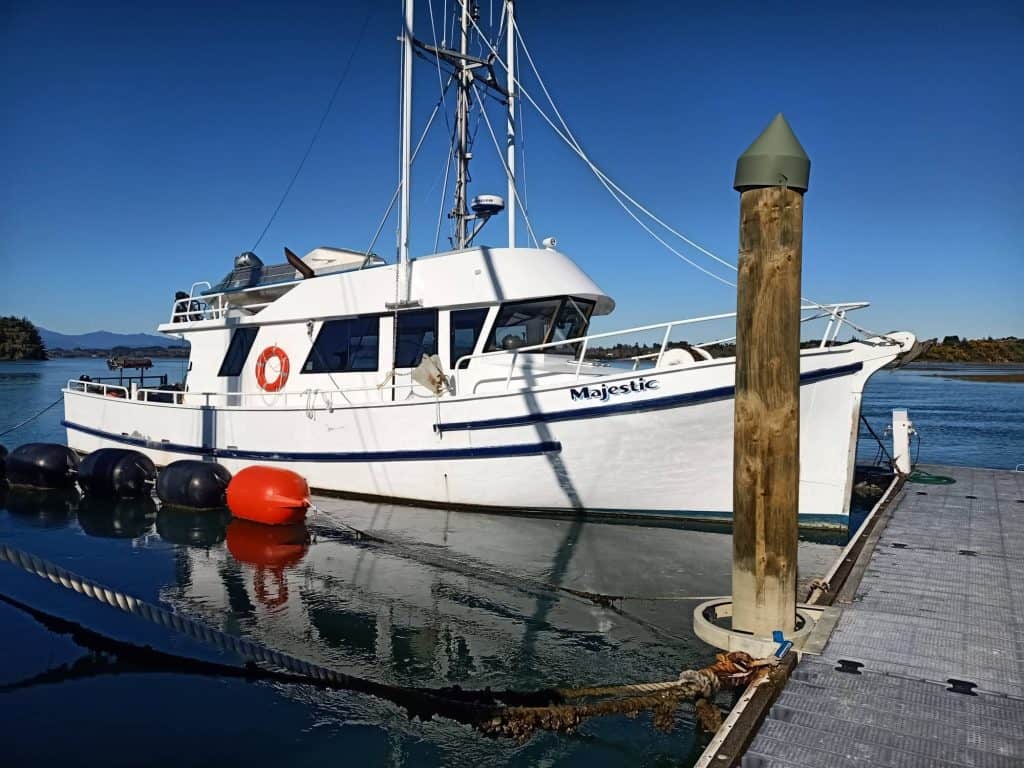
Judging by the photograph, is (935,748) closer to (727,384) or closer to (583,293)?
(727,384)

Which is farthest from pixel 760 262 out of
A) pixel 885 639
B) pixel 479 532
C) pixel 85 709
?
pixel 479 532

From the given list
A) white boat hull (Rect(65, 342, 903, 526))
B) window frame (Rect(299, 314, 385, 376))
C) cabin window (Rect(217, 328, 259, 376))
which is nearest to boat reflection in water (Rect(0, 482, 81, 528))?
cabin window (Rect(217, 328, 259, 376))

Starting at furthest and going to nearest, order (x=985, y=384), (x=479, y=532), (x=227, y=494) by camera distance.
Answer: (x=985, y=384) → (x=227, y=494) → (x=479, y=532)

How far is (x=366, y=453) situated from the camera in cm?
1095

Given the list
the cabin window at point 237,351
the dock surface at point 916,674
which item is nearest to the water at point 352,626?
the dock surface at point 916,674

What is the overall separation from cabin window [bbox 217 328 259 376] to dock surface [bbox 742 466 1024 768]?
10411 mm

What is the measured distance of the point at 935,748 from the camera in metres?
3.33

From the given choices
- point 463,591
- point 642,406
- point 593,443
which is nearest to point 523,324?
point 593,443

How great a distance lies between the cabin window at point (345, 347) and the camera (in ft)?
37.4

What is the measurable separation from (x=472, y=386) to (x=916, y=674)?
23.0ft

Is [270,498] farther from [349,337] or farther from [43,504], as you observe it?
[43,504]

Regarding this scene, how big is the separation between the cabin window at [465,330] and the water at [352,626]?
2304mm

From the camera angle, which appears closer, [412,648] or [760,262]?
[760,262]

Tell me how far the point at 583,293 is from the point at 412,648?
6.31 m
